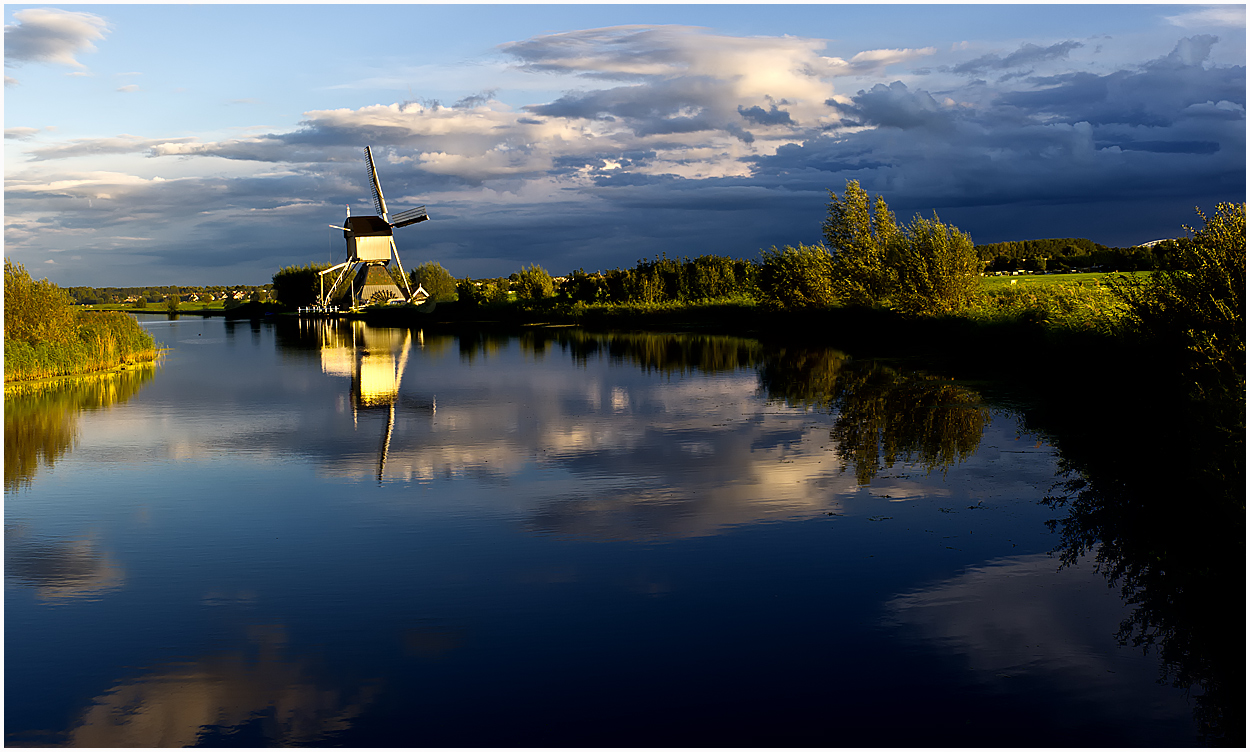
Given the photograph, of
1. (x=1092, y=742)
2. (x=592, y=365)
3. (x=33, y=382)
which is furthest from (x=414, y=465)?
(x=592, y=365)

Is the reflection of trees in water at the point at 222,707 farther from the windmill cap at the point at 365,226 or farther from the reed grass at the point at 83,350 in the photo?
the windmill cap at the point at 365,226

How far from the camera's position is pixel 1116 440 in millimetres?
15320

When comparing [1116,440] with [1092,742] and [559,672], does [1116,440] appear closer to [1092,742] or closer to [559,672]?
[1092,742]

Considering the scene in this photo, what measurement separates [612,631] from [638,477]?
627 cm

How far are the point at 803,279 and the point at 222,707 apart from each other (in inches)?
1899

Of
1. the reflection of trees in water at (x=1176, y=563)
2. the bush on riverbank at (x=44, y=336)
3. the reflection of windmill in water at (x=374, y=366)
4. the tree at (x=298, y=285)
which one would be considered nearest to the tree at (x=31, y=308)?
the bush on riverbank at (x=44, y=336)

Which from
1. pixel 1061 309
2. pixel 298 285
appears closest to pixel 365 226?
pixel 298 285

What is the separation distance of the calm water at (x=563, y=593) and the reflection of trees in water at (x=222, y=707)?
0.9 inches

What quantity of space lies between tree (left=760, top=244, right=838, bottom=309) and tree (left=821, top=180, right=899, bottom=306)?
70 centimetres

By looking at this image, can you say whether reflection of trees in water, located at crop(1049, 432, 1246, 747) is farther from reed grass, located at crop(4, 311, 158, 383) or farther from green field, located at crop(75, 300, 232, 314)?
green field, located at crop(75, 300, 232, 314)

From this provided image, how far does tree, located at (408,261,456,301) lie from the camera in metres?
101

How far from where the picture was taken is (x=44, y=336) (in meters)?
28.4

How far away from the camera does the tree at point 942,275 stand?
36.1 m

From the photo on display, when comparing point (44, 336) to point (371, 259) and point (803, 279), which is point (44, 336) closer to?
point (803, 279)
